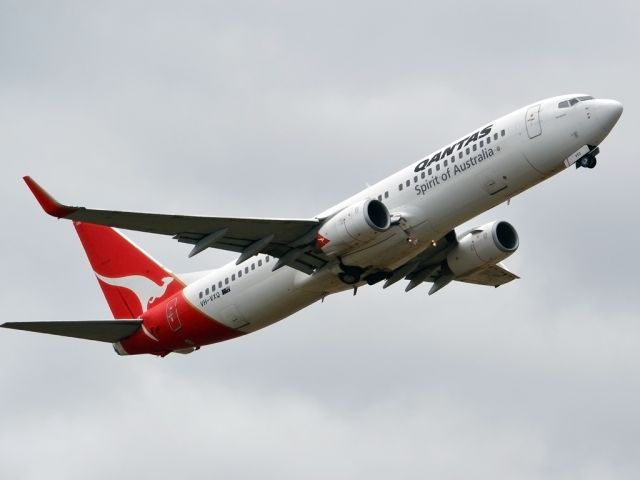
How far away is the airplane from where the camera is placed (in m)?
52.1

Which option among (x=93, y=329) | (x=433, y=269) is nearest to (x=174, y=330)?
(x=93, y=329)

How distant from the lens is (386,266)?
55.0 m

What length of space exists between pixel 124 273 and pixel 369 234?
55.5ft

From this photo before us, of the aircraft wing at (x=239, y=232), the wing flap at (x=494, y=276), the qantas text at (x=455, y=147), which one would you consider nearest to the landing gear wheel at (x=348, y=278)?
the aircraft wing at (x=239, y=232)

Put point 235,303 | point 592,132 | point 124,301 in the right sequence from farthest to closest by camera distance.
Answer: point 124,301, point 235,303, point 592,132

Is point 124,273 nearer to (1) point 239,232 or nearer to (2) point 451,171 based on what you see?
(1) point 239,232

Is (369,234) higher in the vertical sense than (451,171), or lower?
lower

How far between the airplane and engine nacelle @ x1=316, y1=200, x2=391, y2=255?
47 mm

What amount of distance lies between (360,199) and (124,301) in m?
14.5

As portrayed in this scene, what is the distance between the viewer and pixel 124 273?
65.3 metres

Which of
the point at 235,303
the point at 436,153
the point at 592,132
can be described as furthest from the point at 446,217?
the point at 235,303

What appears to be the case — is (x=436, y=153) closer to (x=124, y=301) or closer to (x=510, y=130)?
(x=510, y=130)

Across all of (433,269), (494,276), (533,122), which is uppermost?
(494,276)

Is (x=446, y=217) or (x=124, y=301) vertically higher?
(x=124, y=301)
